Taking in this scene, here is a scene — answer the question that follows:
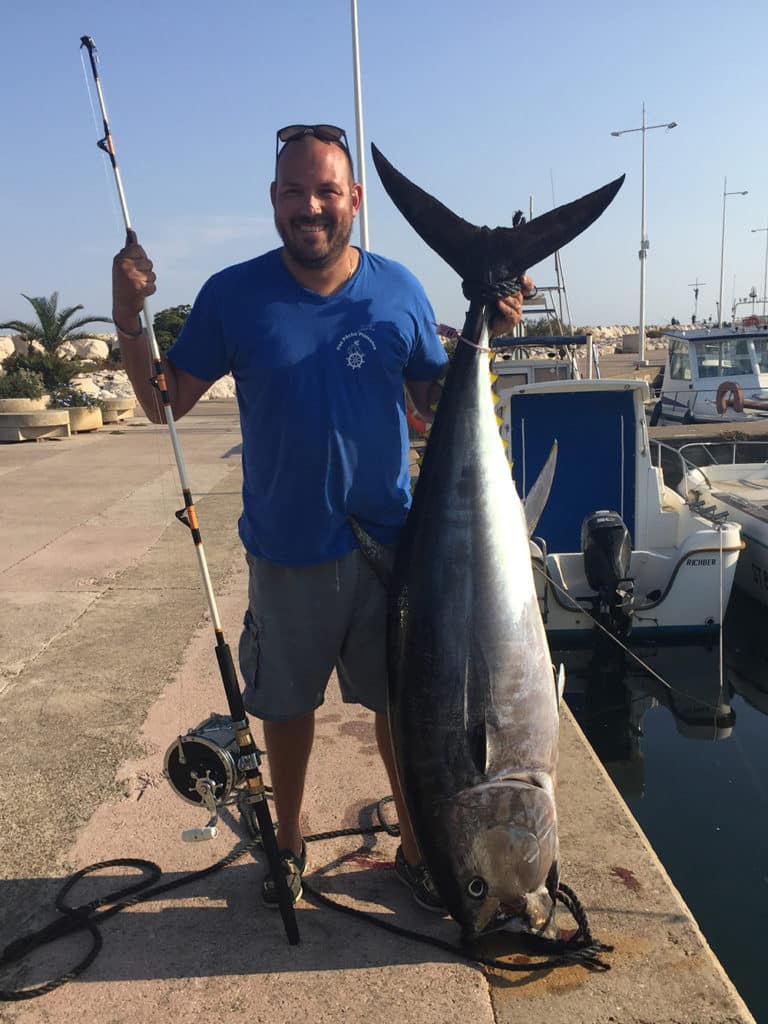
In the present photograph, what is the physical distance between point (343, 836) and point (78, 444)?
12.0 m

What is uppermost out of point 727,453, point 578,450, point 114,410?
point 578,450

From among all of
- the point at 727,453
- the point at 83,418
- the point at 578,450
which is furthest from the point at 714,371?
the point at 83,418

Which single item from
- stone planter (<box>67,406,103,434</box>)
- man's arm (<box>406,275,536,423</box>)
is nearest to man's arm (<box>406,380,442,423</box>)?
man's arm (<box>406,275,536,423</box>)

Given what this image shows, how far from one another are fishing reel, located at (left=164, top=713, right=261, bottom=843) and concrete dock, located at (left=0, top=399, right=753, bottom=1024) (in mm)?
257

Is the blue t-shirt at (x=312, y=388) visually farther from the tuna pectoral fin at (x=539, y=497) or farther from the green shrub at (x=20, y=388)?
the green shrub at (x=20, y=388)

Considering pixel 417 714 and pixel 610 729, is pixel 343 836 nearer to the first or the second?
pixel 417 714

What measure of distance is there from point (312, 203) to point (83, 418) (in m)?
14.3

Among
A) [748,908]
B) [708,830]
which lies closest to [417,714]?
[748,908]

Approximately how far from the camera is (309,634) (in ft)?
6.86

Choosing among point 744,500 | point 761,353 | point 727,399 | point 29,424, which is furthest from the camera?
point 761,353

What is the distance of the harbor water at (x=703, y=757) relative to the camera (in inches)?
137

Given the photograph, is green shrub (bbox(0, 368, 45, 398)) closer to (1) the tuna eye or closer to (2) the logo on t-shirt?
(2) the logo on t-shirt

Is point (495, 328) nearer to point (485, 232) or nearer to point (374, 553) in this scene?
point (485, 232)

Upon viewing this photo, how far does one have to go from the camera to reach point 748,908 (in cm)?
347
